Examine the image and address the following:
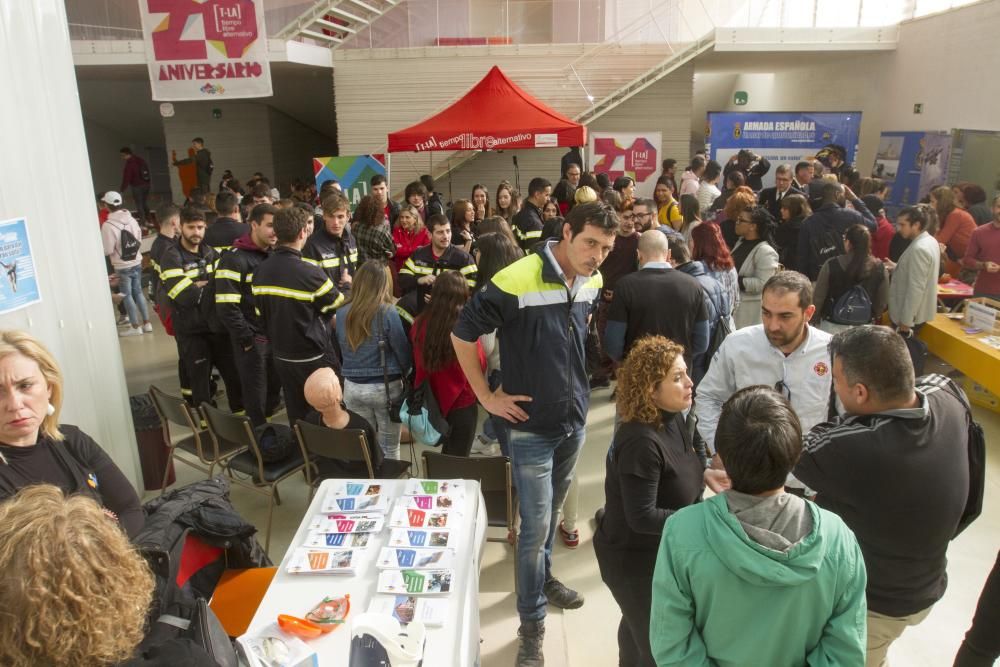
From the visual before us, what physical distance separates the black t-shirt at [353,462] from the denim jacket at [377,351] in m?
0.30

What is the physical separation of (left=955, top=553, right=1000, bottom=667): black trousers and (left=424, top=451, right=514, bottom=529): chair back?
1.89 metres

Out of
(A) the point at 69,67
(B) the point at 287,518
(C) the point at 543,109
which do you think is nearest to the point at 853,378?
(B) the point at 287,518

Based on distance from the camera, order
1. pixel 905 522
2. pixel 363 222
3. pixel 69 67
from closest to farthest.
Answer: pixel 905 522 → pixel 69 67 → pixel 363 222

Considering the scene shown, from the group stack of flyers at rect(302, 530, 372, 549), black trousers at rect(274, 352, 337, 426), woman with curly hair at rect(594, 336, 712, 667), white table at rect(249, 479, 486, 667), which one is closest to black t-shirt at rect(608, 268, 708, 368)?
woman with curly hair at rect(594, 336, 712, 667)

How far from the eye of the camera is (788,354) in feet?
8.93

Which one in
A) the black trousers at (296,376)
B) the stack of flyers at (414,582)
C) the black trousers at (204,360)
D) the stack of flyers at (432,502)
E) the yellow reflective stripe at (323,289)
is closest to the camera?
the stack of flyers at (414,582)

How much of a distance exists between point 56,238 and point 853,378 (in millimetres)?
3872

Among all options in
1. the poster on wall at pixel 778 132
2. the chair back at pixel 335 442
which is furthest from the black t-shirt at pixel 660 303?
the poster on wall at pixel 778 132

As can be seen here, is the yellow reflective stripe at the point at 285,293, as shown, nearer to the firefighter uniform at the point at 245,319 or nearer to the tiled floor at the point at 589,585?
the firefighter uniform at the point at 245,319

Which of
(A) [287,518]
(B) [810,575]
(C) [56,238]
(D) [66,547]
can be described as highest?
(C) [56,238]

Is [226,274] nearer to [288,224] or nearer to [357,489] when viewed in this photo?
[288,224]

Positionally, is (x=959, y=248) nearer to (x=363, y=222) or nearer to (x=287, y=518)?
(x=363, y=222)

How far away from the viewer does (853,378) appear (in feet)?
6.86

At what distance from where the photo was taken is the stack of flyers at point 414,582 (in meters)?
2.12
